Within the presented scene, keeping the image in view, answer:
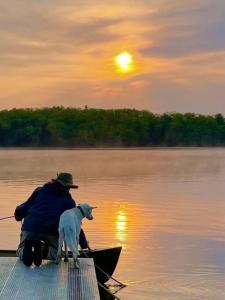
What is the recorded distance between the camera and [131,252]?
11656 millimetres

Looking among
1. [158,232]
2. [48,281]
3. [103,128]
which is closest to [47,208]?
[48,281]

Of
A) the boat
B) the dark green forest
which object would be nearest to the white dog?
the boat

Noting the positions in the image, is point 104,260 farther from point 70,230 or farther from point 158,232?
point 158,232

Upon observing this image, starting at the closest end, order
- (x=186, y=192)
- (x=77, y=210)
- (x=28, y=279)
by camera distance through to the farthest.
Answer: (x=28, y=279) → (x=77, y=210) → (x=186, y=192)

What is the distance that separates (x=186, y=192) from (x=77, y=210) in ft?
54.4

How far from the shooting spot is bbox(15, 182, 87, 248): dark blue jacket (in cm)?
794

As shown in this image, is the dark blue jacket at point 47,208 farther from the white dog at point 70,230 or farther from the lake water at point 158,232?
the lake water at point 158,232

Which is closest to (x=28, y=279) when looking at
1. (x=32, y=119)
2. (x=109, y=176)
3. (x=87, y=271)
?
(x=87, y=271)

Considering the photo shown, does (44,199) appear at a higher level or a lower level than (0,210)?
higher

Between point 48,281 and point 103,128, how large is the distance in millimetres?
74193

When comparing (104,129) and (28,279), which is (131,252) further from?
(104,129)

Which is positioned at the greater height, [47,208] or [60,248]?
[47,208]

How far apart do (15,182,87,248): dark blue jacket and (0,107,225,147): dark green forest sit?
70.2 m

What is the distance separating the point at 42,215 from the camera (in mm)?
7957
